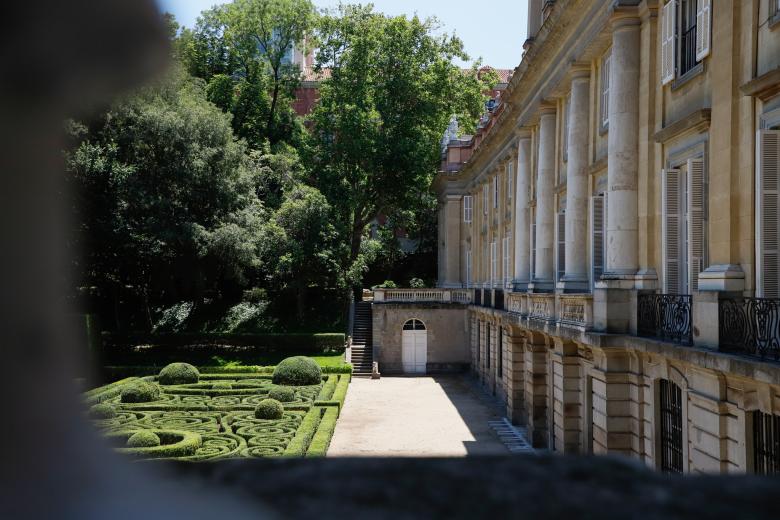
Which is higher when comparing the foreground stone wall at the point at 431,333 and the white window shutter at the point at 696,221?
the white window shutter at the point at 696,221

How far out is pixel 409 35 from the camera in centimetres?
4675

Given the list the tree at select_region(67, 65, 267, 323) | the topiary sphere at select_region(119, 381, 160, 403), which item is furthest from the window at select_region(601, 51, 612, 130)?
the tree at select_region(67, 65, 267, 323)

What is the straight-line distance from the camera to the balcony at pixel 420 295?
137ft

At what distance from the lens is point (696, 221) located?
1296cm

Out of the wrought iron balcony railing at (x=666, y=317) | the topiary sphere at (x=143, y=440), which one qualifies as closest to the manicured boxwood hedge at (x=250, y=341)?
the topiary sphere at (x=143, y=440)

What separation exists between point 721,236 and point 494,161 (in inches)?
969

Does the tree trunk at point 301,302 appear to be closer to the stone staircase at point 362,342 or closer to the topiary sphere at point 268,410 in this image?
the stone staircase at point 362,342

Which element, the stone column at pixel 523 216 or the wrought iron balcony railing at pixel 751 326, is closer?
the wrought iron balcony railing at pixel 751 326

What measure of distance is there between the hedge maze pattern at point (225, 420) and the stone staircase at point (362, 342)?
289 inches

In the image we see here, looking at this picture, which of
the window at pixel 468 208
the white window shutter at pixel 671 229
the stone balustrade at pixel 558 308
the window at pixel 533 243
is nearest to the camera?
the white window shutter at pixel 671 229

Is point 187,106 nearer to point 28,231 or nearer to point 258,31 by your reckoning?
point 258,31

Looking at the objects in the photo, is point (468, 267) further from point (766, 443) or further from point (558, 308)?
point (766, 443)

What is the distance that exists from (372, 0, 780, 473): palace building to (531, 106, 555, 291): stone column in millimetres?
59

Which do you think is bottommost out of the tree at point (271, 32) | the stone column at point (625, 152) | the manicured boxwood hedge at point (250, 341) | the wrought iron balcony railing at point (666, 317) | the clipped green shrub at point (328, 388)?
the clipped green shrub at point (328, 388)
